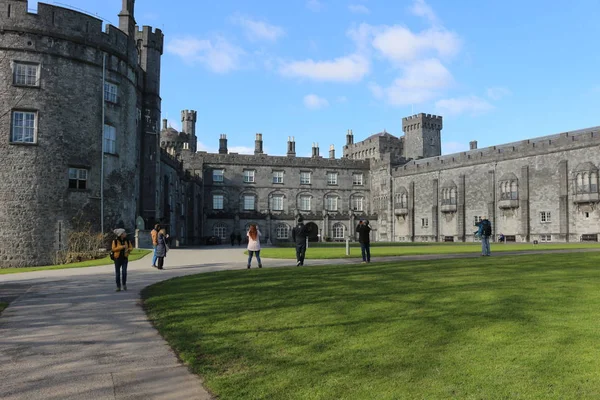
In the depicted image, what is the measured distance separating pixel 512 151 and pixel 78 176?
39723 millimetres

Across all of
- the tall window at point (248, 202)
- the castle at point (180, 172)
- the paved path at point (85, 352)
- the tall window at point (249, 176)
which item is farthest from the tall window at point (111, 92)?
the tall window at point (248, 202)

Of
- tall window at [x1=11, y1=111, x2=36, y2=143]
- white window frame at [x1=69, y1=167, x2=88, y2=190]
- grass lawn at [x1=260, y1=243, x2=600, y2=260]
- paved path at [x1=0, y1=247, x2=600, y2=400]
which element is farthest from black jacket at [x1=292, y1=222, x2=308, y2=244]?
tall window at [x1=11, y1=111, x2=36, y2=143]

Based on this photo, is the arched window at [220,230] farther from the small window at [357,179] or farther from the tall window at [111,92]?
the tall window at [111,92]

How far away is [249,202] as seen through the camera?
2393 inches

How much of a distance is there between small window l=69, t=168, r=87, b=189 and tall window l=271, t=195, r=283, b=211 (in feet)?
116

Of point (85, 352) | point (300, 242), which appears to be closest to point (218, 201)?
point (300, 242)

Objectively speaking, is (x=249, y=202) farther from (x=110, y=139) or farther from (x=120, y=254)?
(x=120, y=254)

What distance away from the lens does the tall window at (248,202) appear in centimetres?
6056

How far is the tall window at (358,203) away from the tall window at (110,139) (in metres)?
39.1

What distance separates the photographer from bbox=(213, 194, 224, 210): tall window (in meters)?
59.4

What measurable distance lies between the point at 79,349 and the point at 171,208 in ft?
121

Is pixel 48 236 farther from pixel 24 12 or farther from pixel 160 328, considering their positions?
pixel 160 328

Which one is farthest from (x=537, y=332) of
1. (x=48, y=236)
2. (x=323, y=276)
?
(x=48, y=236)

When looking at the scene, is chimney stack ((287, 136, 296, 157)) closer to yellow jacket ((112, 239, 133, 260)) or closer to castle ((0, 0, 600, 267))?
castle ((0, 0, 600, 267))
